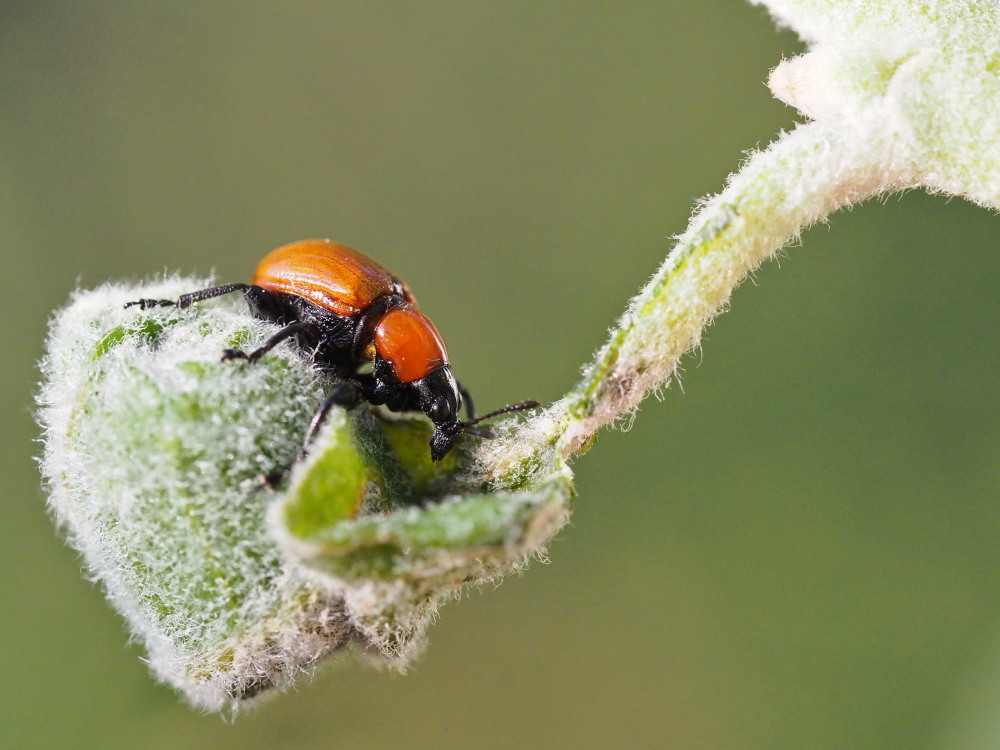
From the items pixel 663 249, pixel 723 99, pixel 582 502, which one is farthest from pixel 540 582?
pixel 723 99

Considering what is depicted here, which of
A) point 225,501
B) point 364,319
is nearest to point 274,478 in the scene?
point 225,501

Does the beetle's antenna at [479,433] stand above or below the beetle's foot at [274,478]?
above

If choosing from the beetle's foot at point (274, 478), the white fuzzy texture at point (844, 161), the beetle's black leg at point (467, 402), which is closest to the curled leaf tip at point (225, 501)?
the beetle's foot at point (274, 478)

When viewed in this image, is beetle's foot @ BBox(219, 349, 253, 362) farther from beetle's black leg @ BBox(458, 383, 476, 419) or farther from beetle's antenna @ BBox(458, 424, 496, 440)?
beetle's black leg @ BBox(458, 383, 476, 419)

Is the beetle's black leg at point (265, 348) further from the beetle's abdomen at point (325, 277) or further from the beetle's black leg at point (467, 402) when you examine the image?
the beetle's black leg at point (467, 402)

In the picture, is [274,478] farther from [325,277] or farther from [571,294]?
[571,294]

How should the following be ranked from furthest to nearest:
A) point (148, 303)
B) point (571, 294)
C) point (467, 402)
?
point (571, 294) < point (467, 402) < point (148, 303)

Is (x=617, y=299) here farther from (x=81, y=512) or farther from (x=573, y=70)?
(x=81, y=512)
